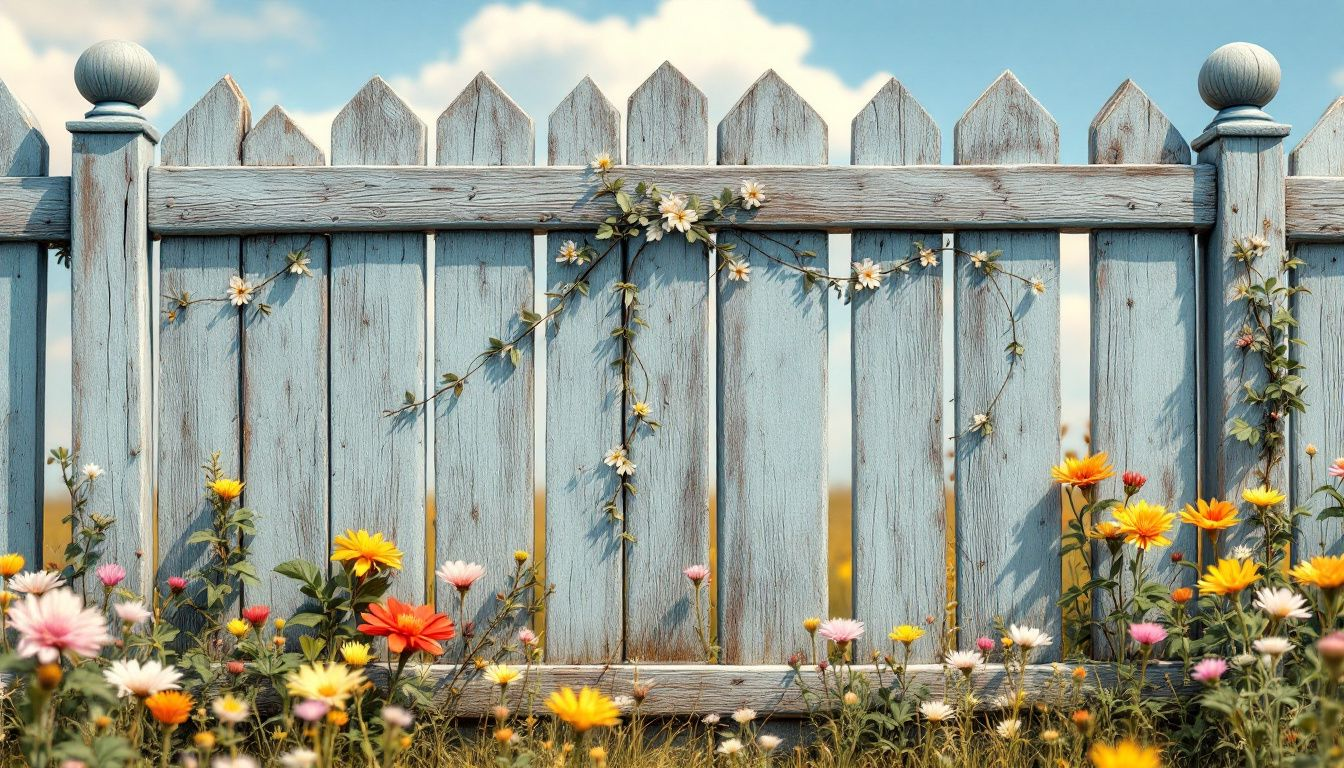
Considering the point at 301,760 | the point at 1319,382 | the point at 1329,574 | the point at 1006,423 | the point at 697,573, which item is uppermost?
the point at 1319,382

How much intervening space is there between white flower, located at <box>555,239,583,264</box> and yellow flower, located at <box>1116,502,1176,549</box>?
58.6 inches

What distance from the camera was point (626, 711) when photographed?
8.33 feet

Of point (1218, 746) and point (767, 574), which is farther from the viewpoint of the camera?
point (767, 574)

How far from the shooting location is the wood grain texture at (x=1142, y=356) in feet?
8.59

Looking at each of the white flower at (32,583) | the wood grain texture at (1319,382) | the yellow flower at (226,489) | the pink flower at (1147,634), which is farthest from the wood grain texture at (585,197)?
the pink flower at (1147,634)

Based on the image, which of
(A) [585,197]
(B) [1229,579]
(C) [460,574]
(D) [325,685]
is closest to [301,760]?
(D) [325,685]

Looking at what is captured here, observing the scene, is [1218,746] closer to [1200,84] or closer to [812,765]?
[812,765]

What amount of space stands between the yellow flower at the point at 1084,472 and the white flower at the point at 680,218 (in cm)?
112

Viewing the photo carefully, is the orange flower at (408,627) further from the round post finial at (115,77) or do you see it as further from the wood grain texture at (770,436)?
the round post finial at (115,77)

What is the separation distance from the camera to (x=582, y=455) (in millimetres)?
2562

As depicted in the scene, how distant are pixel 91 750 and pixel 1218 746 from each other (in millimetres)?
2245

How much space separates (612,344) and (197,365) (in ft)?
3.57

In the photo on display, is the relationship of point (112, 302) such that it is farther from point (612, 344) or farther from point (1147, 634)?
point (1147, 634)

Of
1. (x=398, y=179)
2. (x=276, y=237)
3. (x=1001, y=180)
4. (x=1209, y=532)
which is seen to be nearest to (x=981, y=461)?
(x=1209, y=532)
